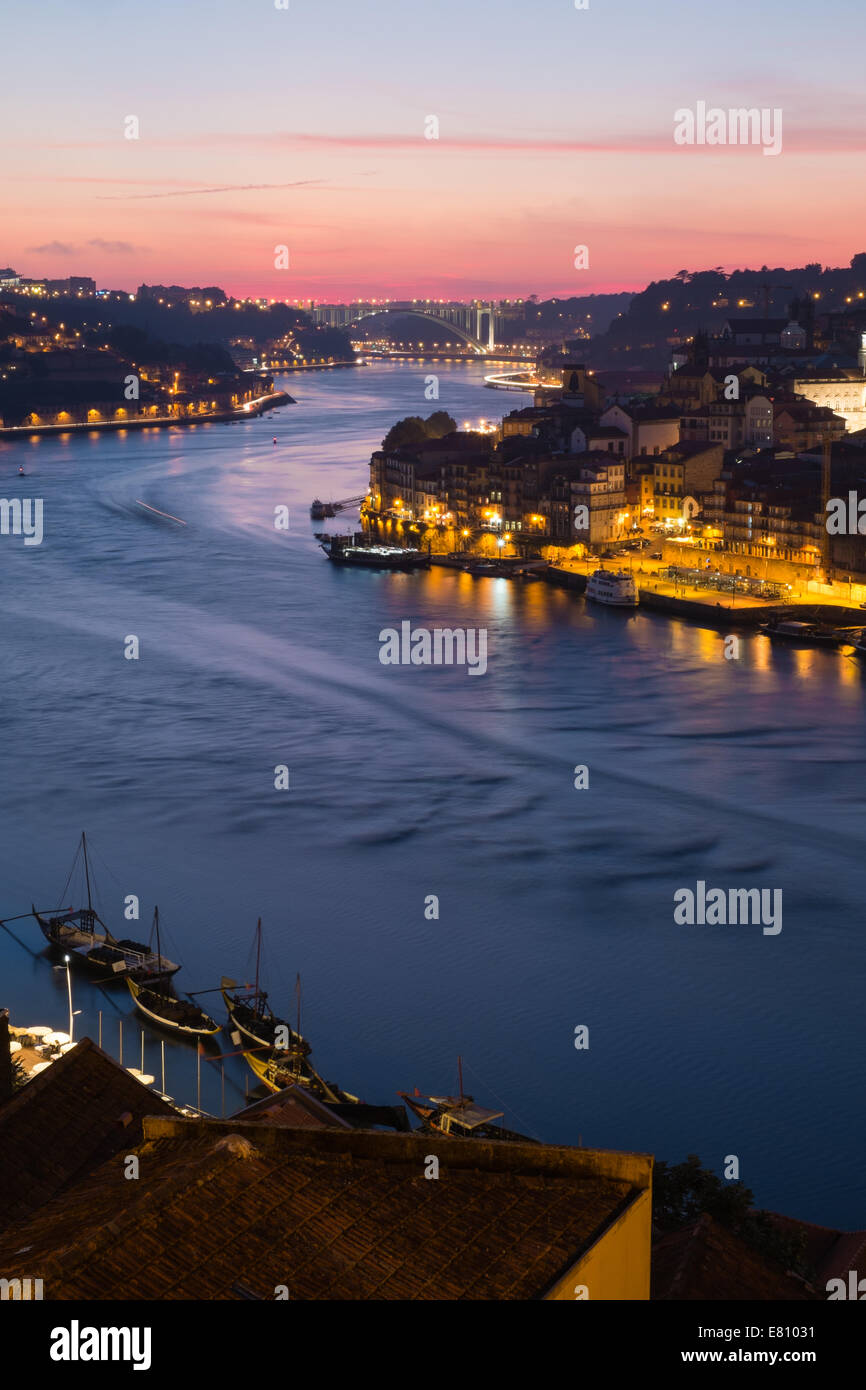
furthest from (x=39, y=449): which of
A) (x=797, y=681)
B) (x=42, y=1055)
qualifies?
(x=42, y=1055)

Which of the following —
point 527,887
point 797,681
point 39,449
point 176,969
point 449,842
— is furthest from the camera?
point 39,449

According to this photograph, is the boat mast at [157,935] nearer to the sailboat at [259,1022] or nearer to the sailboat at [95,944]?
the sailboat at [95,944]

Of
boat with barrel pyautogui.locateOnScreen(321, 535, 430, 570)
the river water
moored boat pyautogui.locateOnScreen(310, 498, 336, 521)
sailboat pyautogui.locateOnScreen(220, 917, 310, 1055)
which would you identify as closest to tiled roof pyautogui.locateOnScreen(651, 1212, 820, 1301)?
the river water

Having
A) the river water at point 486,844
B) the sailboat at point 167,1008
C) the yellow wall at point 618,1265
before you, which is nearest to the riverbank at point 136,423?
the river water at point 486,844

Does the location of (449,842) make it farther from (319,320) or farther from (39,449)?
(319,320)

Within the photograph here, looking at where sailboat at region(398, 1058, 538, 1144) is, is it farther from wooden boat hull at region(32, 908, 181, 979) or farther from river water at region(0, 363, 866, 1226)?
wooden boat hull at region(32, 908, 181, 979)
